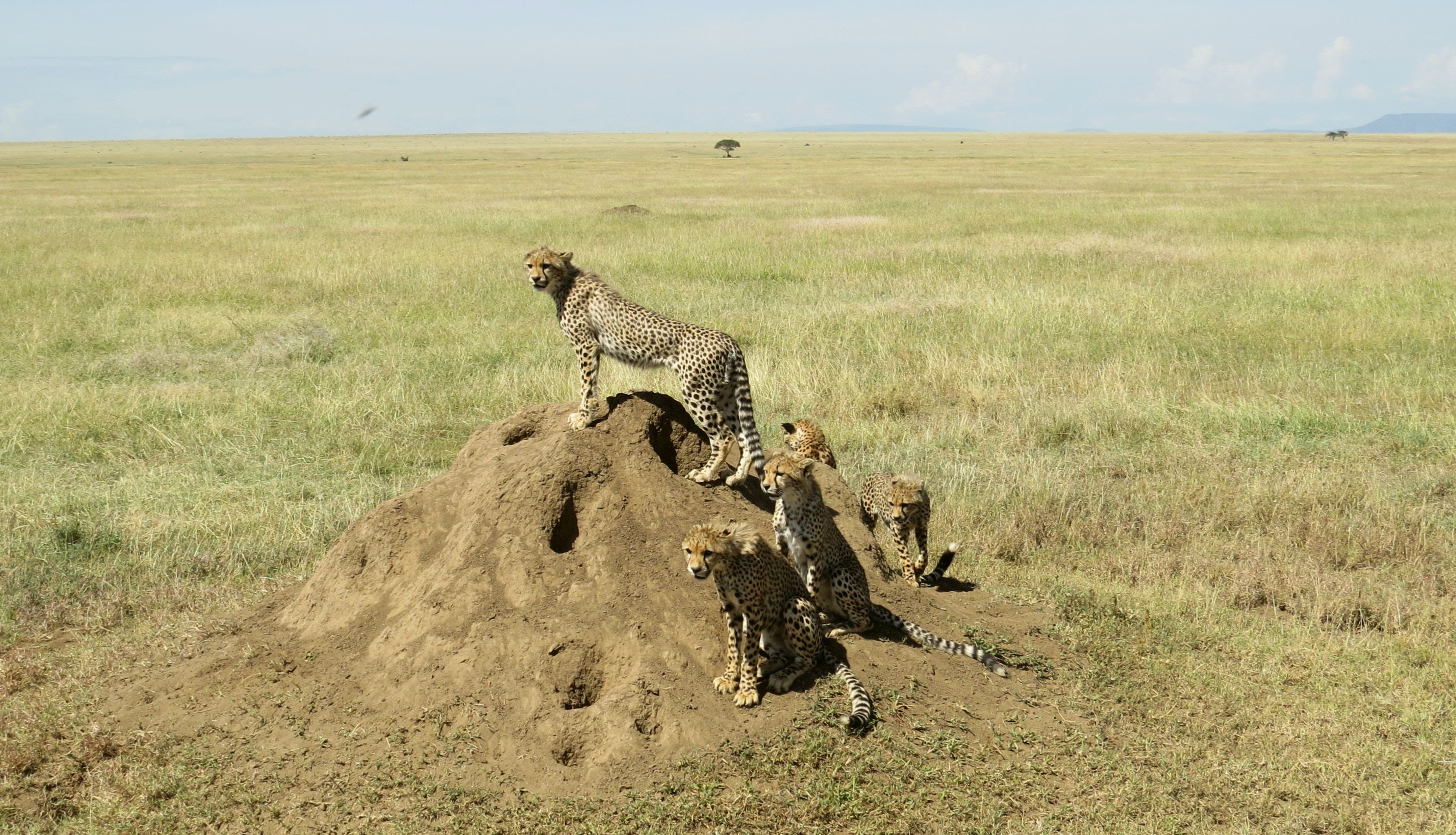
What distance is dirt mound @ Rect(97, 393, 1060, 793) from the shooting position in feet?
15.8

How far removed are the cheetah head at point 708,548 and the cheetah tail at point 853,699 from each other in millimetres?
762

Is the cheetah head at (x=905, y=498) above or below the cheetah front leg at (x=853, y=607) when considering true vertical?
above

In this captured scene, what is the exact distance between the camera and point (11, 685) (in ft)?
18.7


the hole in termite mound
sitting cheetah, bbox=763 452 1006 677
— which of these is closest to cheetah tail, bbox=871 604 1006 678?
sitting cheetah, bbox=763 452 1006 677

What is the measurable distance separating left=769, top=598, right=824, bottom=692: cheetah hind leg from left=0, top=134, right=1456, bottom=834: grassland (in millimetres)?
378

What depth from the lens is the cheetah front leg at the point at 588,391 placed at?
20.3 feet

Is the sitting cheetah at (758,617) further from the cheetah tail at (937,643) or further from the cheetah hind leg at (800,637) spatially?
the cheetah tail at (937,643)

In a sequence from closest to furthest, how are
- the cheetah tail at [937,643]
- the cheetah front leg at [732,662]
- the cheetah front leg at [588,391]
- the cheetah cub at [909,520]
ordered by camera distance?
1. the cheetah front leg at [732,662]
2. the cheetah tail at [937,643]
3. the cheetah front leg at [588,391]
4. the cheetah cub at [909,520]

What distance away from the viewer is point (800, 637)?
5109 millimetres

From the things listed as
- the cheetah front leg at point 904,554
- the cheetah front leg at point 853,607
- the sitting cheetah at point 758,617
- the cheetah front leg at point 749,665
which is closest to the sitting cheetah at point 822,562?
the cheetah front leg at point 853,607

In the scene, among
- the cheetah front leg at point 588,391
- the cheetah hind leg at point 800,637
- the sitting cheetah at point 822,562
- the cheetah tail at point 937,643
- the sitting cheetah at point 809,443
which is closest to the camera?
the cheetah hind leg at point 800,637

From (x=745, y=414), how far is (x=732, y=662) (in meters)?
1.69

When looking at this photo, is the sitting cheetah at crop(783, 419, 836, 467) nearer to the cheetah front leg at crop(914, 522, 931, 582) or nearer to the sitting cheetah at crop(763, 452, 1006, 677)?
the cheetah front leg at crop(914, 522, 931, 582)

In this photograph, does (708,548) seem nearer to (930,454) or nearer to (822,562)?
(822,562)
